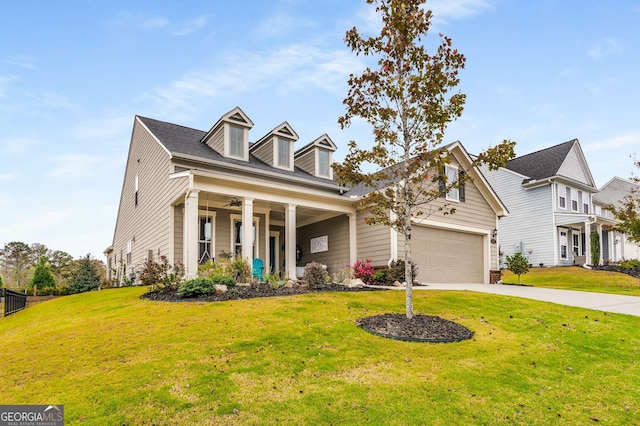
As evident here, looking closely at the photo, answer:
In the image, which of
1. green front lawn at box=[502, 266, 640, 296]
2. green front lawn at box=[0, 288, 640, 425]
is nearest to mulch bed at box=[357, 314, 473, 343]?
green front lawn at box=[0, 288, 640, 425]

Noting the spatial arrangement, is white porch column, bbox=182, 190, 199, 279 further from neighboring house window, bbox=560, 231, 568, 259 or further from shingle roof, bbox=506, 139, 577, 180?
neighboring house window, bbox=560, 231, 568, 259

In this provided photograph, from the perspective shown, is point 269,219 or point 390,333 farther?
point 269,219

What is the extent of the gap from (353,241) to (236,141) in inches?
235

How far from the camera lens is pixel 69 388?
4.63 meters

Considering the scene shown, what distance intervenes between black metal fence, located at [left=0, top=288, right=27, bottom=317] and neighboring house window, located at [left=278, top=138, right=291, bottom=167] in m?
10.4

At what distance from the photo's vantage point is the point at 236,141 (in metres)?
16.1

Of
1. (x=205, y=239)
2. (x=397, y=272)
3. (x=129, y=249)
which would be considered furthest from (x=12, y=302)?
(x=397, y=272)

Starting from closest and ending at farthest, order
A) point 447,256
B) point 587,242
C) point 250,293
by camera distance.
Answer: point 250,293
point 447,256
point 587,242

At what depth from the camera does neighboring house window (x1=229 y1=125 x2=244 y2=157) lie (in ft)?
52.3

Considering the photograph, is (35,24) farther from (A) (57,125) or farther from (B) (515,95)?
(B) (515,95)

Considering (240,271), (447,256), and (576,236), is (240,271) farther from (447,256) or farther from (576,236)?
(576,236)

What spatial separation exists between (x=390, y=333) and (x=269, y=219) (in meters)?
11.3

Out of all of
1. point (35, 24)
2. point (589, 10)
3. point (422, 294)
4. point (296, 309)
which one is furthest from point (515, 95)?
point (35, 24)

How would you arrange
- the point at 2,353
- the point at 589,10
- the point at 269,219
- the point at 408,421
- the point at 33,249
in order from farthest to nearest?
the point at 33,249, the point at 269,219, the point at 589,10, the point at 2,353, the point at 408,421
